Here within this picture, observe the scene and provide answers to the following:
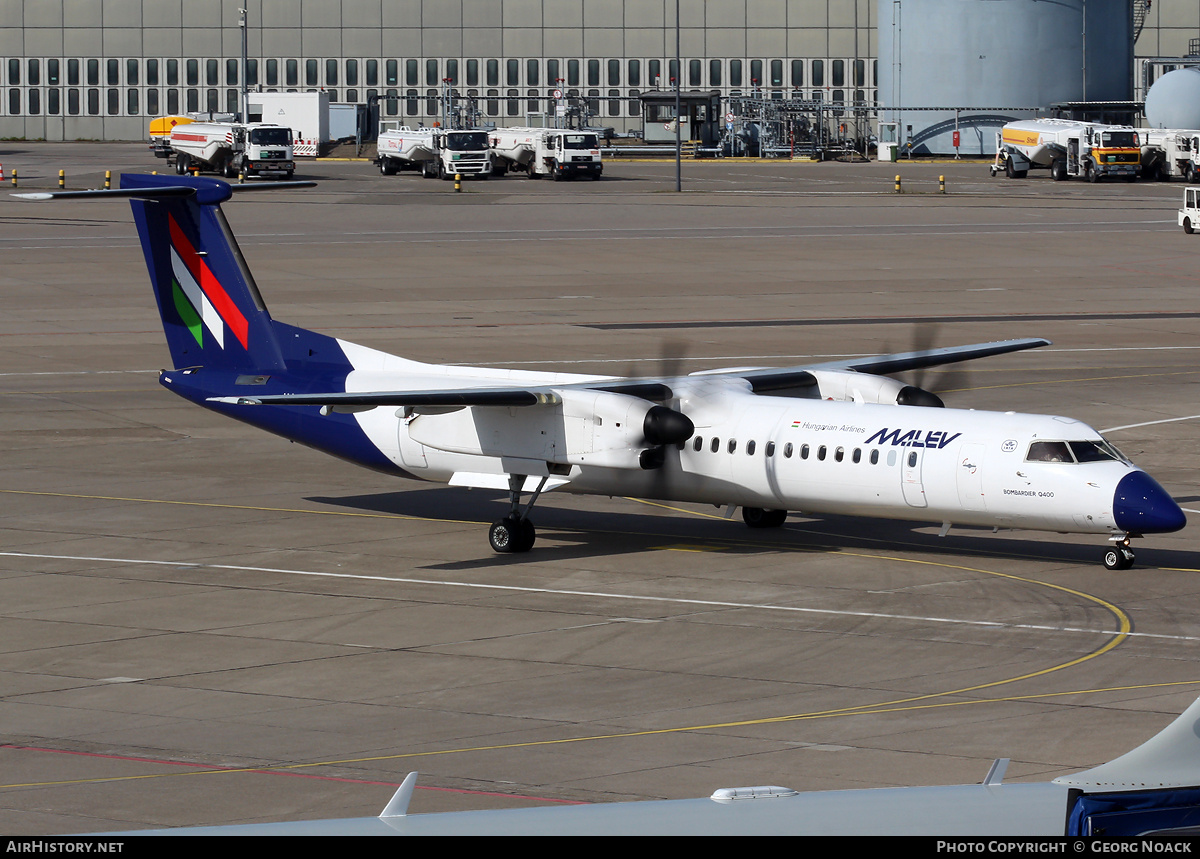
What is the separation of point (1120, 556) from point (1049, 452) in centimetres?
197

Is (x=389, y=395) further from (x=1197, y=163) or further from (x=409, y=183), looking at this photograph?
(x=1197, y=163)

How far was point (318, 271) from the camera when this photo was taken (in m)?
64.7

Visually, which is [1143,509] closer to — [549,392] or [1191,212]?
[549,392]

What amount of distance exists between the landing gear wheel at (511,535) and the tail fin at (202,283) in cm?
584

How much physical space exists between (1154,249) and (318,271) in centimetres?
3686

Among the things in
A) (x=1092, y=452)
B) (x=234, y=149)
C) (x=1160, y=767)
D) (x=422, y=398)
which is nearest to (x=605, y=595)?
(x=422, y=398)

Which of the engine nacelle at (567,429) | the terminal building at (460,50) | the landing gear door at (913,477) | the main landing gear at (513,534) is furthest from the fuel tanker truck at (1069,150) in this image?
the main landing gear at (513,534)

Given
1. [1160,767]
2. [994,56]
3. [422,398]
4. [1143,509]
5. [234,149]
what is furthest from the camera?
[994,56]

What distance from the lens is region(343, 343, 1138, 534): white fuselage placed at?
2300 centimetres

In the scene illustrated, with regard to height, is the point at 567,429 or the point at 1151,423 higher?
the point at 567,429

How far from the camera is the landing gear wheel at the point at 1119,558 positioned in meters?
23.3

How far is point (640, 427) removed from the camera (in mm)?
24531

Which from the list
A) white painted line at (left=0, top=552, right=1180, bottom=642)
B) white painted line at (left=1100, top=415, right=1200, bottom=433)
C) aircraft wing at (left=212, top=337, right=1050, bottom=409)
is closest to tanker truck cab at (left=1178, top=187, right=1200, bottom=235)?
white painted line at (left=1100, top=415, right=1200, bottom=433)
